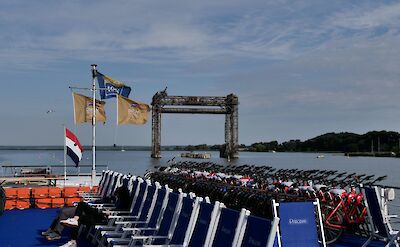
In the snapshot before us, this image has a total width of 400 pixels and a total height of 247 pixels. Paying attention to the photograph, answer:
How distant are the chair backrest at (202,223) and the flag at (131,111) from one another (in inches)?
371

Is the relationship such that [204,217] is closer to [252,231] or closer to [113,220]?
[252,231]

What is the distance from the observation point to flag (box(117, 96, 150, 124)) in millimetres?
14742

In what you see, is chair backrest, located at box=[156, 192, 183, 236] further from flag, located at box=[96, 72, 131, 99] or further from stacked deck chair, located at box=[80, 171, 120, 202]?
flag, located at box=[96, 72, 131, 99]

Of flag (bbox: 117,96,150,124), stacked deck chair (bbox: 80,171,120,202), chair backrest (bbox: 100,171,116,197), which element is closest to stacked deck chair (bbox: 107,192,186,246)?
stacked deck chair (bbox: 80,171,120,202)

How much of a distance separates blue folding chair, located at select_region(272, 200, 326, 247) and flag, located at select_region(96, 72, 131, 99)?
31.7ft

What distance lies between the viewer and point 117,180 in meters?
10.4

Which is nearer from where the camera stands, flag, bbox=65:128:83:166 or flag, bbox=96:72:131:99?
flag, bbox=65:128:83:166

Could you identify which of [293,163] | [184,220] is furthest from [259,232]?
[293,163]

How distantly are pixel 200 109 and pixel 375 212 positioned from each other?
77.6 meters

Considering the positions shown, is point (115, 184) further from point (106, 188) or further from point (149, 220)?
point (149, 220)

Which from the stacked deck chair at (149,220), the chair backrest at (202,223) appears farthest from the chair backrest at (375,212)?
the chair backrest at (202,223)

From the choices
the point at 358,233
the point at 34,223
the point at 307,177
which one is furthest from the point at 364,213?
the point at 34,223

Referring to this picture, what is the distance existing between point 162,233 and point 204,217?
1.12 meters

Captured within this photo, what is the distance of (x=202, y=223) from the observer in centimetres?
538
